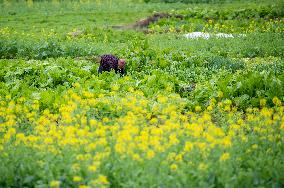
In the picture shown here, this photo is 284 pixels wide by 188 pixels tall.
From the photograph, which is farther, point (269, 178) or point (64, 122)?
point (64, 122)

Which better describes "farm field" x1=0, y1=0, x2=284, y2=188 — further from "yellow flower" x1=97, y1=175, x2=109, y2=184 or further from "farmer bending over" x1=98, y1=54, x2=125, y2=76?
"farmer bending over" x1=98, y1=54, x2=125, y2=76

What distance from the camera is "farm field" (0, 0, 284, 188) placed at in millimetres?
5914

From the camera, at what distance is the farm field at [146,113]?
5.91 metres

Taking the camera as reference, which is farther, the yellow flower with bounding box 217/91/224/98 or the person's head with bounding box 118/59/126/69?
the person's head with bounding box 118/59/126/69

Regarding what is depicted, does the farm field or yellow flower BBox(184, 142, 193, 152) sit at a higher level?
yellow flower BBox(184, 142, 193, 152)

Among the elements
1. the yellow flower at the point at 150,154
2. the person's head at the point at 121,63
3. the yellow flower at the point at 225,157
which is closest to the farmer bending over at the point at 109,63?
the person's head at the point at 121,63

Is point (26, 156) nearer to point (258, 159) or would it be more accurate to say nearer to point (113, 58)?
point (258, 159)

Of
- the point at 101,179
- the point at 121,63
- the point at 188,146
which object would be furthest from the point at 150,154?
the point at 121,63

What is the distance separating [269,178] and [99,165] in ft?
7.36

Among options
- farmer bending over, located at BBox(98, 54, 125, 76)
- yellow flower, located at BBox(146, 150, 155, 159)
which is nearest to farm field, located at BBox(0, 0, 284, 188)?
yellow flower, located at BBox(146, 150, 155, 159)

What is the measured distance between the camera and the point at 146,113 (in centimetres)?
913

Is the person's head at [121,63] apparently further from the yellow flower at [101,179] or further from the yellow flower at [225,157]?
the yellow flower at [101,179]

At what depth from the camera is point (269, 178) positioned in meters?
5.91

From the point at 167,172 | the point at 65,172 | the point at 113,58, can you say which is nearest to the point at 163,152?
the point at 167,172
